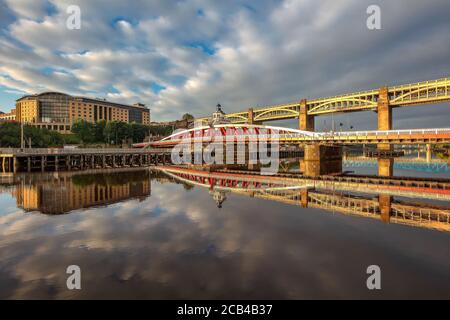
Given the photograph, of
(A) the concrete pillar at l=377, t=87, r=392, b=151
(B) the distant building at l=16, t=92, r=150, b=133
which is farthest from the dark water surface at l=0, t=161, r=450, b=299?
(B) the distant building at l=16, t=92, r=150, b=133

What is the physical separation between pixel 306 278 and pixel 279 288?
1017mm

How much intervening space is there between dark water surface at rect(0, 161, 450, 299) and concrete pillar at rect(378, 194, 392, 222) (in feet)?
3.06

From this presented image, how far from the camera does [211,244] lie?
32.2ft

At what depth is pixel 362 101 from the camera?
71.5 m

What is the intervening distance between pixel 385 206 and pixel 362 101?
66.1 meters

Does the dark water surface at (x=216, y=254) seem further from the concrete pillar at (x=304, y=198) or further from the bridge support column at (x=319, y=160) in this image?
the bridge support column at (x=319, y=160)

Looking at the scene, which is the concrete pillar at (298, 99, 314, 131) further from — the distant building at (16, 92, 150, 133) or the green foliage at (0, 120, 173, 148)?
the distant building at (16, 92, 150, 133)

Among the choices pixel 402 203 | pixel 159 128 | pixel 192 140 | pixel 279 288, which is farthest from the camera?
pixel 159 128

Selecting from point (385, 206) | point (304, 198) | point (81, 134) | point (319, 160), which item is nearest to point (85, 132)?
point (81, 134)

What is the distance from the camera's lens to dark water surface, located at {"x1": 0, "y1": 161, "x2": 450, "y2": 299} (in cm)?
660

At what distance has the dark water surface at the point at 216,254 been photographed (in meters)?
6.60

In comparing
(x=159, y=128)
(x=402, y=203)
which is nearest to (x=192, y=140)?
(x=402, y=203)

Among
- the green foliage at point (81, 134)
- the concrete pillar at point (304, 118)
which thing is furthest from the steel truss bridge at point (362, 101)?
the green foliage at point (81, 134)
